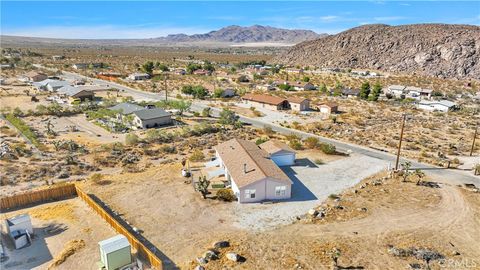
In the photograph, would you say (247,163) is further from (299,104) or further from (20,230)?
(299,104)

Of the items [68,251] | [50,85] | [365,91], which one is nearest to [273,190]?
[68,251]

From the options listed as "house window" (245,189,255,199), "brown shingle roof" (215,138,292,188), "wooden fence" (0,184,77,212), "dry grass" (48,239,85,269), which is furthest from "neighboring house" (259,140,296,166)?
"dry grass" (48,239,85,269)

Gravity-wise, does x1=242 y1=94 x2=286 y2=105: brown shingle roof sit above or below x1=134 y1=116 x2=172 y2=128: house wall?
above

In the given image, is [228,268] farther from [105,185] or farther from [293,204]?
[105,185]

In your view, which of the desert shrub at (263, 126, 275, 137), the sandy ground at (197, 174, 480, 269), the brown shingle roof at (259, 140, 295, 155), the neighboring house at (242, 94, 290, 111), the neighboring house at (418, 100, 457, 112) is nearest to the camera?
the sandy ground at (197, 174, 480, 269)

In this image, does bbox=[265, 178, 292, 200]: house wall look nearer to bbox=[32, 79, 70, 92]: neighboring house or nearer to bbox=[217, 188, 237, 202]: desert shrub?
bbox=[217, 188, 237, 202]: desert shrub

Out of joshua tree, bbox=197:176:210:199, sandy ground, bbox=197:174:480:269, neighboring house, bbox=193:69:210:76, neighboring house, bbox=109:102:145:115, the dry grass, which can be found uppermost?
neighboring house, bbox=193:69:210:76
